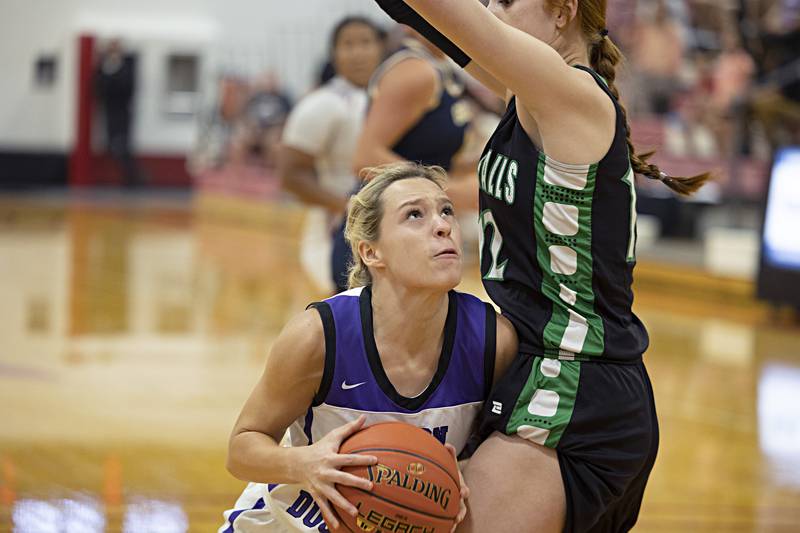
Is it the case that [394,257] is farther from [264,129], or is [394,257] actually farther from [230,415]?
[264,129]

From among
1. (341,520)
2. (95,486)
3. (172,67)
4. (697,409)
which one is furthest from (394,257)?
(172,67)

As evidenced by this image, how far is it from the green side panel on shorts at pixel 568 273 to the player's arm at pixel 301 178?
2569mm

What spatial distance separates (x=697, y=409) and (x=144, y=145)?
1869 centimetres

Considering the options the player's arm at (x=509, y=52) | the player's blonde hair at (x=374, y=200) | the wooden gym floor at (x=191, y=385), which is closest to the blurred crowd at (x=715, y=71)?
the wooden gym floor at (x=191, y=385)

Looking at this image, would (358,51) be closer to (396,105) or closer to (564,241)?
(396,105)

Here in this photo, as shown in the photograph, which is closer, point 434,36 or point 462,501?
point 462,501

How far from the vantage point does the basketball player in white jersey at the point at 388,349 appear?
2.51 metres

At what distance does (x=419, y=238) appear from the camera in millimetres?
2529

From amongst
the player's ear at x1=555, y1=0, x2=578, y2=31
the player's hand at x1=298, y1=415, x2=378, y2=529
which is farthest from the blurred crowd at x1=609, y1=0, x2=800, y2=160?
the player's hand at x1=298, y1=415, x2=378, y2=529

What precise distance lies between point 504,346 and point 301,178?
2.64 m

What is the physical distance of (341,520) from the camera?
7.75 ft

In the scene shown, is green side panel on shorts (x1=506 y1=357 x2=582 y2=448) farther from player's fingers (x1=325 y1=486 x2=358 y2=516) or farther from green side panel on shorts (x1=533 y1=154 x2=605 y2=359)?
player's fingers (x1=325 y1=486 x2=358 y2=516)

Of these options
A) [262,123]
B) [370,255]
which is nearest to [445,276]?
[370,255]

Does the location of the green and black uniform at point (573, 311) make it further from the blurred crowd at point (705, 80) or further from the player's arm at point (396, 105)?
the blurred crowd at point (705, 80)
